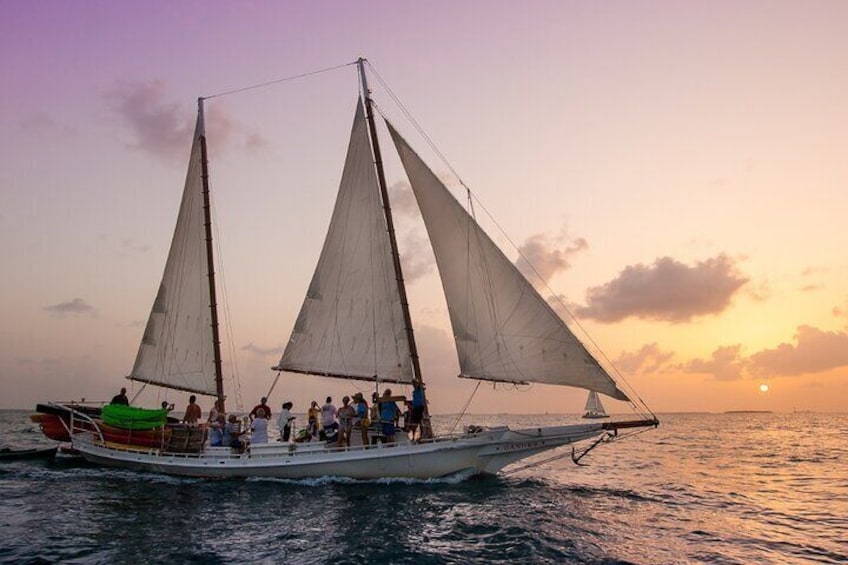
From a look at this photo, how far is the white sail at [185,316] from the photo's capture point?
32.1m

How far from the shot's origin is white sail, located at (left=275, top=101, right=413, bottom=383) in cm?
2652

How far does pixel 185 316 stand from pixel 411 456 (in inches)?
625

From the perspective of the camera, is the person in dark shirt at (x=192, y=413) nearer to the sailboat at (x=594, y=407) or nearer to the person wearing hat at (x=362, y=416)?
the person wearing hat at (x=362, y=416)

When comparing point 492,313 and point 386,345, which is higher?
point 492,313

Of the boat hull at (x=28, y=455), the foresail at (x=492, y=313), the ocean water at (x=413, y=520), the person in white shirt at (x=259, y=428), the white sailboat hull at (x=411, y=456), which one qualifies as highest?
the foresail at (x=492, y=313)

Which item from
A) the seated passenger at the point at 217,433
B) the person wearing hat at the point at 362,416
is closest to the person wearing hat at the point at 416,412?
the person wearing hat at the point at 362,416

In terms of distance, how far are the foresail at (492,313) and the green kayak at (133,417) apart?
14369mm

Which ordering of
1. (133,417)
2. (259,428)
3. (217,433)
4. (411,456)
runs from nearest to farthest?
(411,456)
(259,428)
(217,433)
(133,417)

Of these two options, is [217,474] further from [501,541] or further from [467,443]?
[501,541]

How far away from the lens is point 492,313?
24125mm

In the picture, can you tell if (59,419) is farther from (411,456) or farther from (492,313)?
(492,313)

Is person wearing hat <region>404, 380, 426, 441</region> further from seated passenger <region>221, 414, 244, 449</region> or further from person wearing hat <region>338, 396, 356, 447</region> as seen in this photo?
seated passenger <region>221, 414, 244, 449</region>

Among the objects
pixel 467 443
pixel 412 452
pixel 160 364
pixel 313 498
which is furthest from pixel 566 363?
pixel 160 364

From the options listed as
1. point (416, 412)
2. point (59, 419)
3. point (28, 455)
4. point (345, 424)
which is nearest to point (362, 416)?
point (345, 424)
